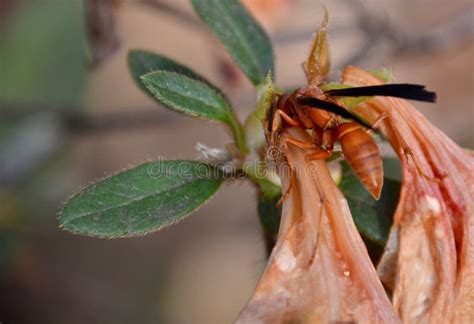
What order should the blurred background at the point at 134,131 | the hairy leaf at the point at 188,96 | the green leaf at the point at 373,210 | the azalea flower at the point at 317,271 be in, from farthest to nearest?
the blurred background at the point at 134,131 < the green leaf at the point at 373,210 < the hairy leaf at the point at 188,96 < the azalea flower at the point at 317,271

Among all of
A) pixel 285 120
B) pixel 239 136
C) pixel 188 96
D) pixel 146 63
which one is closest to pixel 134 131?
pixel 146 63

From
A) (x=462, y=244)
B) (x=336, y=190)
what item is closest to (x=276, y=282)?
(x=336, y=190)

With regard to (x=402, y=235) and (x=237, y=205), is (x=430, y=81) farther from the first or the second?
(x=402, y=235)

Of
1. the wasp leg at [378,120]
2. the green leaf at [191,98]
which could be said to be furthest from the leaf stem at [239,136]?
the wasp leg at [378,120]

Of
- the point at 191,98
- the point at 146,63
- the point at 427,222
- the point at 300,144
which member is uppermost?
the point at 146,63

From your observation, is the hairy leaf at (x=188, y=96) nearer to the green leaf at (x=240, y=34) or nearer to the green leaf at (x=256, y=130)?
the green leaf at (x=256, y=130)

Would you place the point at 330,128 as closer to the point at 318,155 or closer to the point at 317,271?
the point at 318,155

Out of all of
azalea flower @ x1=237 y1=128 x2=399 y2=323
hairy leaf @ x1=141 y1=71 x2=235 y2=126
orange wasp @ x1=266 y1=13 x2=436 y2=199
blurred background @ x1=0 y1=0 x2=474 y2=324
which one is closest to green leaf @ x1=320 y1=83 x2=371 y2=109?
orange wasp @ x1=266 y1=13 x2=436 y2=199
